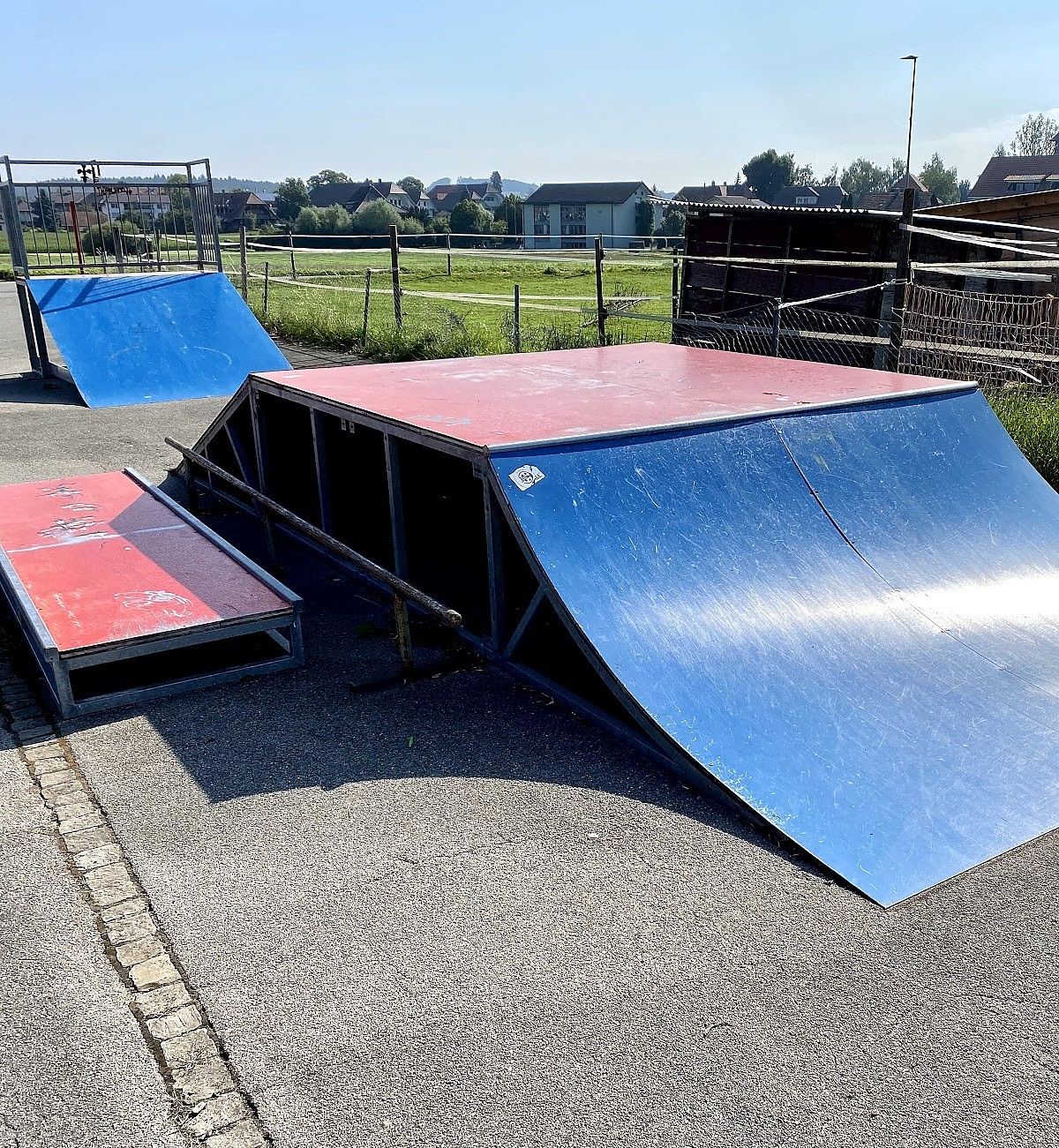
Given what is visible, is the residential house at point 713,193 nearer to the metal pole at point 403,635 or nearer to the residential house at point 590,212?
the residential house at point 590,212

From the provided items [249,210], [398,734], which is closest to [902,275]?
[398,734]

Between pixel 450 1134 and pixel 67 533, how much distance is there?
16.6 ft

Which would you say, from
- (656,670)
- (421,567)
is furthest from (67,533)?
(656,670)

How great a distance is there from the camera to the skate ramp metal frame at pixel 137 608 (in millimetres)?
4875

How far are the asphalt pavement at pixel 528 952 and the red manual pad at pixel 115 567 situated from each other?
622 mm

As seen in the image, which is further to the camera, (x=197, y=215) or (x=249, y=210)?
(x=249, y=210)

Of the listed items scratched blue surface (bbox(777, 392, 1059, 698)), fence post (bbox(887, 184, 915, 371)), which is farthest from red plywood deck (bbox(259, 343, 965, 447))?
fence post (bbox(887, 184, 915, 371))

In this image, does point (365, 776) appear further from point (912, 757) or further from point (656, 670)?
point (912, 757)

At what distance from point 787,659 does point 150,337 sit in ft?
40.2

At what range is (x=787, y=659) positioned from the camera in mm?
4504

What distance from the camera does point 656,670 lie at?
4.32 m

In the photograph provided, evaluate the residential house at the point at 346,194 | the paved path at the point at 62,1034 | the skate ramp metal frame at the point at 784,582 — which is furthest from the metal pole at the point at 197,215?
the residential house at the point at 346,194

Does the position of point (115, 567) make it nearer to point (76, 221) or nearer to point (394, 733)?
point (394, 733)

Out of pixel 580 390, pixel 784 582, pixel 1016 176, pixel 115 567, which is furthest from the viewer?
pixel 1016 176
